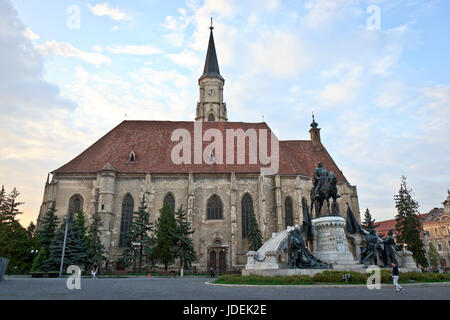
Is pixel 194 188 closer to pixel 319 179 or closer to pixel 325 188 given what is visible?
pixel 319 179

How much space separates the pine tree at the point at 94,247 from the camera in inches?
1035

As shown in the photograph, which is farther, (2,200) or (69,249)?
(2,200)

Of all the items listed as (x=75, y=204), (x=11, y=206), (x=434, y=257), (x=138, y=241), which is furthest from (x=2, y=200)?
(x=434, y=257)

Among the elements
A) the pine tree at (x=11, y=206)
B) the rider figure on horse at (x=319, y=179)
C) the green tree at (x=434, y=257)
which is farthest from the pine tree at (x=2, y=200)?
the green tree at (x=434, y=257)

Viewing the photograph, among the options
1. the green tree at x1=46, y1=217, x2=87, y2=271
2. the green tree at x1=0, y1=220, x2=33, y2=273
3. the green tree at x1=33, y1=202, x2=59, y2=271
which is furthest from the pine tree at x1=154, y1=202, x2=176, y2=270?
the green tree at x1=0, y1=220, x2=33, y2=273

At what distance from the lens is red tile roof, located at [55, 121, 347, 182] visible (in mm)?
33125

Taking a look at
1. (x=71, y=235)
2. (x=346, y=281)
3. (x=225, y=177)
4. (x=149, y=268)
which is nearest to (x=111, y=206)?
(x=71, y=235)

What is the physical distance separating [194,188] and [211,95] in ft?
62.9

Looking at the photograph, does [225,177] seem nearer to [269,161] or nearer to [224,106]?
[269,161]

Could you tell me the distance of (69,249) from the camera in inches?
1003

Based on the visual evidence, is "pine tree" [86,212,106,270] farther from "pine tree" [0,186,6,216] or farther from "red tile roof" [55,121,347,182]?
"pine tree" [0,186,6,216]

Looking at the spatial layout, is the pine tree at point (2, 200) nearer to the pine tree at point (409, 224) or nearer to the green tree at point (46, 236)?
the green tree at point (46, 236)

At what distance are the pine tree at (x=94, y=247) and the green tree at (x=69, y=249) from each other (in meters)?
0.45

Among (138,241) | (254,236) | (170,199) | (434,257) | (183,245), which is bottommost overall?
(434,257)
